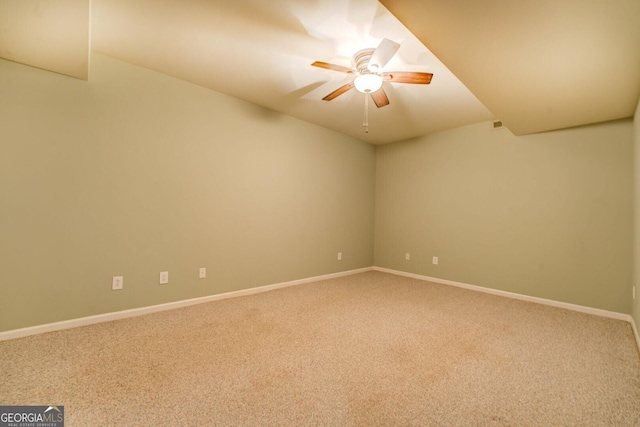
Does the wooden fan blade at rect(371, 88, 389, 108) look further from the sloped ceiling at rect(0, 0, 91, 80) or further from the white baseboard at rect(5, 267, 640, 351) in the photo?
the white baseboard at rect(5, 267, 640, 351)

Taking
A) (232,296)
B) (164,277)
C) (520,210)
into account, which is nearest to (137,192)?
(164,277)

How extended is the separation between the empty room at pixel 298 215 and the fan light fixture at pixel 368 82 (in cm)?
2

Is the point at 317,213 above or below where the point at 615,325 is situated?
above

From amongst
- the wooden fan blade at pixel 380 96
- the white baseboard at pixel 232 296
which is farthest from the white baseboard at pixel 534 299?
the wooden fan blade at pixel 380 96

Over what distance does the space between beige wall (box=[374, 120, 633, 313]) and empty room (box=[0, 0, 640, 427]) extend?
3 cm

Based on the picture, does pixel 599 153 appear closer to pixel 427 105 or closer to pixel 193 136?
pixel 427 105

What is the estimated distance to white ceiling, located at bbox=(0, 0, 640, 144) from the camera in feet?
5.18

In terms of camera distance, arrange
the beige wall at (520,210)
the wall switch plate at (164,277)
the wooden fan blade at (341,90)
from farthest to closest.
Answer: the beige wall at (520,210)
the wall switch plate at (164,277)
the wooden fan blade at (341,90)

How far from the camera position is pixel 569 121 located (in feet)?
10.1

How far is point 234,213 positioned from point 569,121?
3.92m

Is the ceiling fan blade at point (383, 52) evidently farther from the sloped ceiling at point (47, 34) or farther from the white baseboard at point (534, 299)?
the white baseboard at point (534, 299)

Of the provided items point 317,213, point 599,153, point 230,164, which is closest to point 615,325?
point 599,153

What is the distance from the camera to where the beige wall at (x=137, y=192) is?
2.25 metres

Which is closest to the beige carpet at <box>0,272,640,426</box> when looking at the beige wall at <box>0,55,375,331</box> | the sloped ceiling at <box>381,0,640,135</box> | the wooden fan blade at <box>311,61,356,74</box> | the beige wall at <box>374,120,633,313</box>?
the beige wall at <box>0,55,375,331</box>
